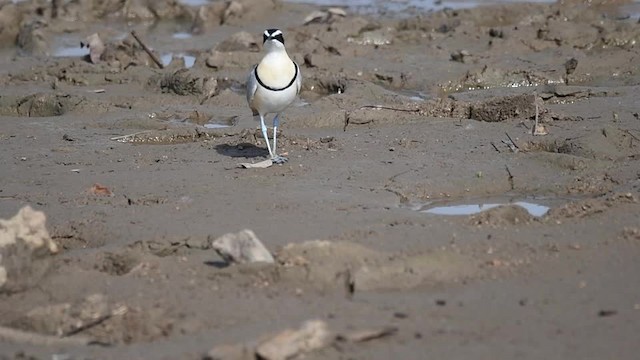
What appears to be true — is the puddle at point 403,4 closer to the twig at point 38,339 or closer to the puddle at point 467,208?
the puddle at point 467,208

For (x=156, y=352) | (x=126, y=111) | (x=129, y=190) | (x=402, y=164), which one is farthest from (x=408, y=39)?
(x=156, y=352)

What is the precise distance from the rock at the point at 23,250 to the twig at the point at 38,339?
2.19 feet

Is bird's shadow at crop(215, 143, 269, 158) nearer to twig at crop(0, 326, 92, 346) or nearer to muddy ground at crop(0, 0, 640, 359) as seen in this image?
muddy ground at crop(0, 0, 640, 359)

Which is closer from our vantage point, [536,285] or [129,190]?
[536,285]

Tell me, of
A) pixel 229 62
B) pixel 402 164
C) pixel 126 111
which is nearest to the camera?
pixel 402 164

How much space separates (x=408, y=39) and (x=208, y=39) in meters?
3.07

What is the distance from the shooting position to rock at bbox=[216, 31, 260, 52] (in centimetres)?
1396

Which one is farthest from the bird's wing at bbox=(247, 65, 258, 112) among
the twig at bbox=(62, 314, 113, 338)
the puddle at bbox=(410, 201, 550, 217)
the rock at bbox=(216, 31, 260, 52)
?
the rock at bbox=(216, 31, 260, 52)

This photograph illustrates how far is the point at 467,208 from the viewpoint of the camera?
25.9 feet

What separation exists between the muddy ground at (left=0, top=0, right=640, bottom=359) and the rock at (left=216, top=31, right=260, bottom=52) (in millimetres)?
21

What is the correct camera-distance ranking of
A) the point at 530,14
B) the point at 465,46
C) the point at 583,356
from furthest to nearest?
the point at 530,14 < the point at 465,46 < the point at 583,356

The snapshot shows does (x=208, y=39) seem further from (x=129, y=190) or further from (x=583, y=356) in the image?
(x=583, y=356)

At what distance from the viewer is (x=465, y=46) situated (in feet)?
46.9

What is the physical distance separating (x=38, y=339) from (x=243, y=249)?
127 centimetres
